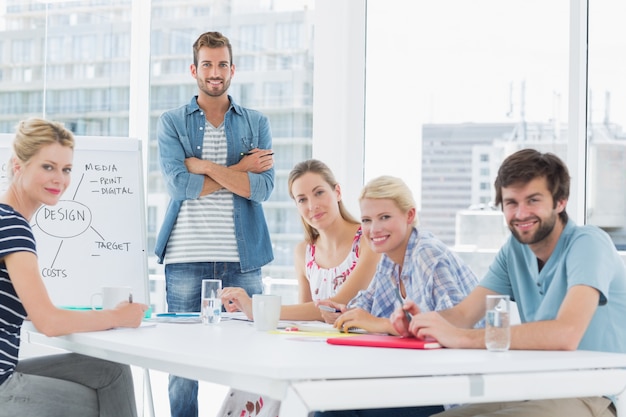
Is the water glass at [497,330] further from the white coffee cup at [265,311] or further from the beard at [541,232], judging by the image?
the white coffee cup at [265,311]

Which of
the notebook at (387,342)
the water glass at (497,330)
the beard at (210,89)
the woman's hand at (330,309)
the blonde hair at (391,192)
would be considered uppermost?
the beard at (210,89)

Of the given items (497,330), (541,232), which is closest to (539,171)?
(541,232)

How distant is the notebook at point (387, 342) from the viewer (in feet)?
6.77

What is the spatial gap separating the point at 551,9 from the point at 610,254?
229 centimetres

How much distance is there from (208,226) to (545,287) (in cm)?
166

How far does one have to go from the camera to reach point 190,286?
3555 mm

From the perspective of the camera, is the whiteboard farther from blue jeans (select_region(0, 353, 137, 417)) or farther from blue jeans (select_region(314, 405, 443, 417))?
blue jeans (select_region(314, 405, 443, 417))

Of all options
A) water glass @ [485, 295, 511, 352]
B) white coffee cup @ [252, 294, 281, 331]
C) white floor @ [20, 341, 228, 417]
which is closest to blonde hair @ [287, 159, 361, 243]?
white coffee cup @ [252, 294, 281, 331]

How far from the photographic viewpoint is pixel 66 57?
514 cm

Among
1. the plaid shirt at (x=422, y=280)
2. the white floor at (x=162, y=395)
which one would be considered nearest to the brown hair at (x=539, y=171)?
the plaid shirt at (x=422, y=280)

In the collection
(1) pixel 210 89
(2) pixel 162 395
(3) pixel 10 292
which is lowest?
(2) pixel 162 395

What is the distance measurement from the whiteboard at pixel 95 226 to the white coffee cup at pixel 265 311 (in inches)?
44.6

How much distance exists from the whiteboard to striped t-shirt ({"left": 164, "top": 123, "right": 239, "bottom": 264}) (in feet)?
0.48

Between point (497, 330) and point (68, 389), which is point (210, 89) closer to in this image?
point (68, 389)
